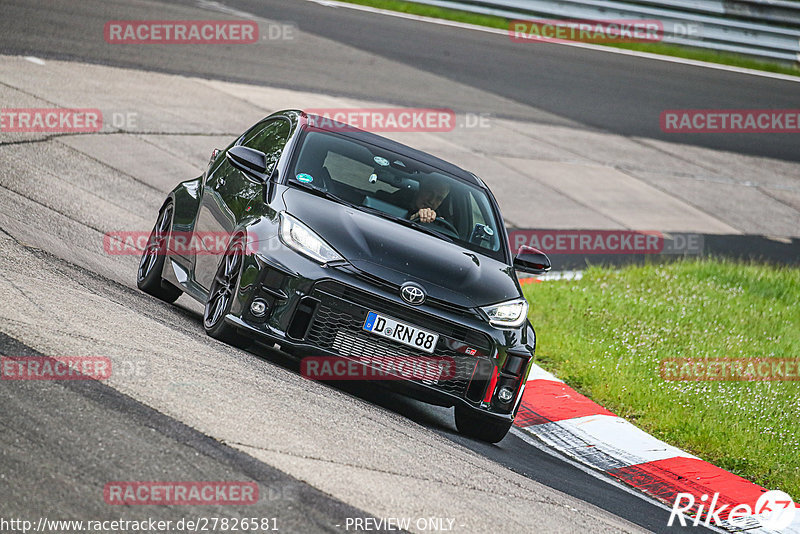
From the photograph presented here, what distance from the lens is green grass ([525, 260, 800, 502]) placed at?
7973 millimetres

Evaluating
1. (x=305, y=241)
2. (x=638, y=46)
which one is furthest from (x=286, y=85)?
(x=638, y=46)

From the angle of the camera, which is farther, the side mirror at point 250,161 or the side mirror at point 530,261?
the side mirror at point 530,261

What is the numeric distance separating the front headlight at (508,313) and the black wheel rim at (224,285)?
157 centimetres

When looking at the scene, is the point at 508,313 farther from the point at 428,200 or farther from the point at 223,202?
the point at 223,202

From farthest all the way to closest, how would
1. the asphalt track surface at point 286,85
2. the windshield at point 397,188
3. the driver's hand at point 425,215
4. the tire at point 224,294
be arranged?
the driver's hand at point 425,215 → the windshield at point 397,188 → the tire at point 224,294 → the asphalt track surface at point 286,85

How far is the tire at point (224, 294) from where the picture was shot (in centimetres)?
674

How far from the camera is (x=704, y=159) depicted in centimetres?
2045

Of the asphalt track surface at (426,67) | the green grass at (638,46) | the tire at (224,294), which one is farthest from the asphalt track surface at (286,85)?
the green grass at (638,46)

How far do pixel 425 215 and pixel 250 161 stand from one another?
126cm

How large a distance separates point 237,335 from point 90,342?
1306mm

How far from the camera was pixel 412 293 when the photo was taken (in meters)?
6.46

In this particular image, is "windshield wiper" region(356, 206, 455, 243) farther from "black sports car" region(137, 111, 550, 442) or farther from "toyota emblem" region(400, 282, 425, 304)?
"toyota emblem" region(400, 282, 425, 304)

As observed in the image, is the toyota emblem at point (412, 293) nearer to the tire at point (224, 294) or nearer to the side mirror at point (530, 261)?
the tire at point (224, 294)

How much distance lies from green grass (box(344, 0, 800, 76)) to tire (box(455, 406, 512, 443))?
18.6 m
